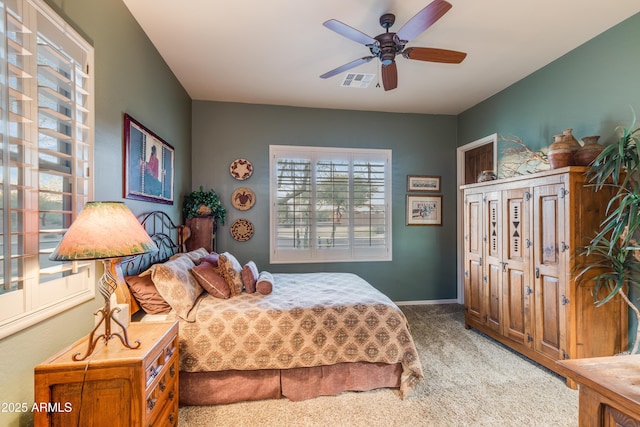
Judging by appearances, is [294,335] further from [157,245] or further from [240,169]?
[240,169]

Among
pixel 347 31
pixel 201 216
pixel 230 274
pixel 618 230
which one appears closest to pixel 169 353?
pixel 230 274

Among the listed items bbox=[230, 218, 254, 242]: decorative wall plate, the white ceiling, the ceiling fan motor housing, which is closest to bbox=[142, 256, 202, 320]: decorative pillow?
bbox=[230, 218, 254, 242]: decorative wall plate

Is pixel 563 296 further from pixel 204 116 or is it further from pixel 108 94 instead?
pixel 204 116

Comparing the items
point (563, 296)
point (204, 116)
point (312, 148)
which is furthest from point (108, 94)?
point (563, 296)

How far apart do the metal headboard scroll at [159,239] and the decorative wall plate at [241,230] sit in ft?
2.44

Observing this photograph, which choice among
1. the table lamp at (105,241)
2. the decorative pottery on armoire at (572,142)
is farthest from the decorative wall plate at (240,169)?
the decorative pottery on armoire at (572,142)

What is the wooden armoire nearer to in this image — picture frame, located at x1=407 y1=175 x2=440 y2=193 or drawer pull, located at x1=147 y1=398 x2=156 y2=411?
picture frame, located at x1=407 y1=175 x2=440 y2=193

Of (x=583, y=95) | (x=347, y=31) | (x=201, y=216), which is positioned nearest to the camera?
(x=347, y=31)

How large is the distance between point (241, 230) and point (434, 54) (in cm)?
302

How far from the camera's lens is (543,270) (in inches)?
101

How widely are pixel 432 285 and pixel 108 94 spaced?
174 inches

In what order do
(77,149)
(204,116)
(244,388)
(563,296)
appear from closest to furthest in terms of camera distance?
(77,149)
(244,388)
(563,296)
(204,116)

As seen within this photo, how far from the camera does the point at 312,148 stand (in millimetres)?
4227

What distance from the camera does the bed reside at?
2.09m
